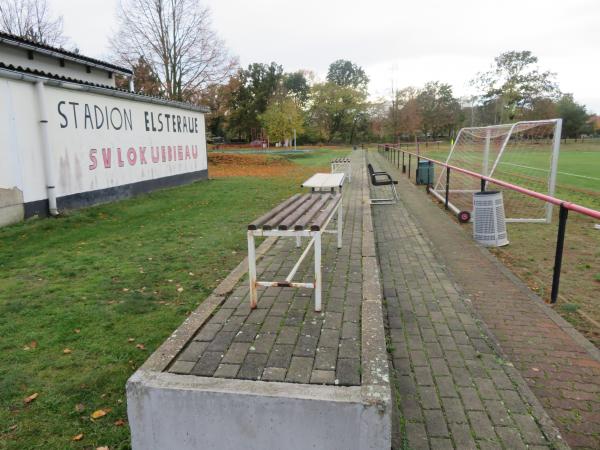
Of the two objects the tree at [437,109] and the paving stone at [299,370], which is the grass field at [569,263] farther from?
the tree at [437,109]

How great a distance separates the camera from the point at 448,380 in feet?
9.66

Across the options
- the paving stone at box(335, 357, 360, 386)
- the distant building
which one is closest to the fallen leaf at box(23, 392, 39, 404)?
the paving stone at box(335, 357, 360, 386)

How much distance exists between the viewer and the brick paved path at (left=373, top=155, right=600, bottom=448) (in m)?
2.69

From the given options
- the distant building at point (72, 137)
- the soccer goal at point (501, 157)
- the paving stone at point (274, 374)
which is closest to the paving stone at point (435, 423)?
the paving stone at point (274, 374)

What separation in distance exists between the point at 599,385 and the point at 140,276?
4.56 m

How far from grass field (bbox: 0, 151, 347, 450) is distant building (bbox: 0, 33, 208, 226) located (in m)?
0.72

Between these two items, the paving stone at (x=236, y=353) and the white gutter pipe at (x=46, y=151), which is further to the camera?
the white gutter pipe at (x=46, y=151)

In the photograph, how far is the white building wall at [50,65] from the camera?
11.5 metres

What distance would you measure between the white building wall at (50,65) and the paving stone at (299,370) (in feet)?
40.7

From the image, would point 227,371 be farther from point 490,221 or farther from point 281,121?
point 281,121

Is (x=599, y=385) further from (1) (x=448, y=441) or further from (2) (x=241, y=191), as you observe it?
(2) (x=241, y=191)

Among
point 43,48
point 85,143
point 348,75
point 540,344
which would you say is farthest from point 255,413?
point 348,75

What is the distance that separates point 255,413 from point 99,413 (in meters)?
1.11

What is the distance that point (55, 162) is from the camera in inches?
352
